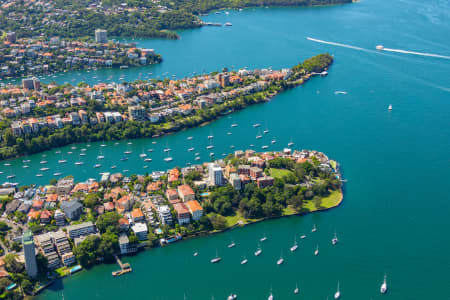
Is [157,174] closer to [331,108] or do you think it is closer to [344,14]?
[331,108]

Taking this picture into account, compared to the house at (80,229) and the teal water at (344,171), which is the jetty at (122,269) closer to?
the teal water at (344,171)

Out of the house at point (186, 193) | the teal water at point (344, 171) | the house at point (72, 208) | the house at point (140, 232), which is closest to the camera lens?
the teal water at point (344, 171)

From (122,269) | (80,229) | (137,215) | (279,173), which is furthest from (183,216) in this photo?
(279,173)

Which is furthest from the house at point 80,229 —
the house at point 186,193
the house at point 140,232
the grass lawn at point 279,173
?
the grass lawn at point 279,173

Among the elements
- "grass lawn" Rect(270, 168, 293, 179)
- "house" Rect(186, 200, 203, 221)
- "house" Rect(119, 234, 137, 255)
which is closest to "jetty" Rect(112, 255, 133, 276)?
"house" Rect(119, 234, 137, 255)

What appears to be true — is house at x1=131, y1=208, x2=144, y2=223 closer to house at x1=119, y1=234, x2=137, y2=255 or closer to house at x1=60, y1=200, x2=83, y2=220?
house at x1=119, y1=234, x2=137, y2=255

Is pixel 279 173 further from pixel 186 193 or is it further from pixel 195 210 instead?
pixel 195 210
